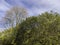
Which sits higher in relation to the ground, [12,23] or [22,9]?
[22,9]

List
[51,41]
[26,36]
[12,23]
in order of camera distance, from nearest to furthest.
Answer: [51,41], [26,36], [12,23]

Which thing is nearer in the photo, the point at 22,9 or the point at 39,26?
the point at 39,26

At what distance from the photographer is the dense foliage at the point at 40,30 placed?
18.9 meters

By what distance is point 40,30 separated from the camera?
750 inches

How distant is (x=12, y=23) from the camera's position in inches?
1409

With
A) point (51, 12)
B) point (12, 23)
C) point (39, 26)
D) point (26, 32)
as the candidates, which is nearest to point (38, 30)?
point (39, 26)

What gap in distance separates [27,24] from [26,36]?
139 cm

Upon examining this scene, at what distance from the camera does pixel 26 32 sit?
66.4 ft

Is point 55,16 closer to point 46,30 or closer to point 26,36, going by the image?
point 46,30

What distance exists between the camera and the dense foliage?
61.9 feet

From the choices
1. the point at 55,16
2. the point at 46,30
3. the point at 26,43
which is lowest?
the point at 26,43

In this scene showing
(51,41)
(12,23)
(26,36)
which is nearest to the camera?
(51,41)

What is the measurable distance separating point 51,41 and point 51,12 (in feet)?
12.5

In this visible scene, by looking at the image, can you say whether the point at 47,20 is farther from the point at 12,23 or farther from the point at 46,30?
the point at 12,23
